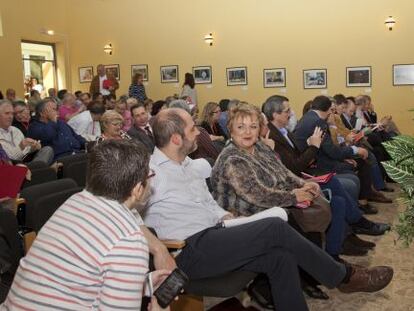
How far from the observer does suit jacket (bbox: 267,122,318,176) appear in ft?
15.1

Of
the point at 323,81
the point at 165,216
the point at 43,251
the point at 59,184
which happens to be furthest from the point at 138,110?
the point at 323,81

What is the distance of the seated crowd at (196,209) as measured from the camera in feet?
5.66

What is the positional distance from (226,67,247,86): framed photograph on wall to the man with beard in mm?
9971

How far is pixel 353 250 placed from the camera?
15.0 ft

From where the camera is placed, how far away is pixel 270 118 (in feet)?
16.1

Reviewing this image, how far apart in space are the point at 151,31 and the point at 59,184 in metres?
11.2

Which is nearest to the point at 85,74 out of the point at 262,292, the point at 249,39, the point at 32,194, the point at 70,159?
the point at 249,39

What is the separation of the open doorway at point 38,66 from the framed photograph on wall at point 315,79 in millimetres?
7306

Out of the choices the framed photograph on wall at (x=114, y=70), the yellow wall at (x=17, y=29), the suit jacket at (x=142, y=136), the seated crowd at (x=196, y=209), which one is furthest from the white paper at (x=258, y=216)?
the framed photograph on wall at (x=114, y=70)

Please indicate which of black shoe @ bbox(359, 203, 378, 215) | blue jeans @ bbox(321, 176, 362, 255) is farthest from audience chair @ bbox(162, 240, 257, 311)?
black shoe @ bbox(359, 203, 378, 215)

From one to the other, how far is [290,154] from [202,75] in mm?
9256

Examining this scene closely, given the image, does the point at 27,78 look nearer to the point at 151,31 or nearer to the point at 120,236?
the point at 151,31

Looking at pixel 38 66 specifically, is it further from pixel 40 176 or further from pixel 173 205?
pixel 173 205

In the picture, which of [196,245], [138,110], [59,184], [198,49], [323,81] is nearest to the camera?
[196,245]
